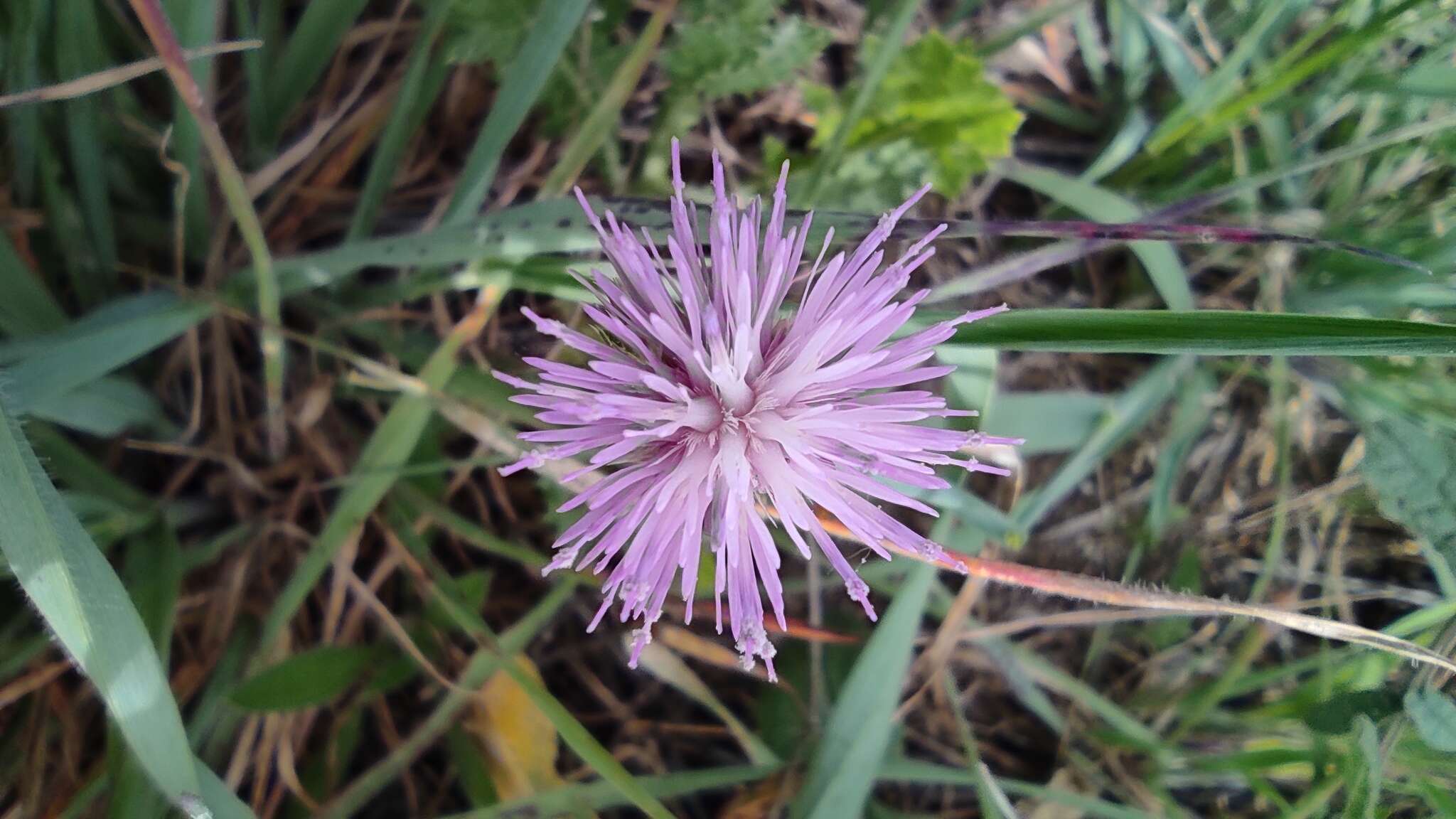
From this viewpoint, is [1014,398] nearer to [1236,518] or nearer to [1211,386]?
[1211,386]

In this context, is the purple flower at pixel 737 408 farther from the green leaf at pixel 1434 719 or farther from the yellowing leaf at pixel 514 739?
the green leaf at pixel 1434 719

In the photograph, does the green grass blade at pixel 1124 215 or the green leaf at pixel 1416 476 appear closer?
the green leaf at pixel 1416 476

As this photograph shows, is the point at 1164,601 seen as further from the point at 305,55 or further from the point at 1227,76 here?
the point at 305,55

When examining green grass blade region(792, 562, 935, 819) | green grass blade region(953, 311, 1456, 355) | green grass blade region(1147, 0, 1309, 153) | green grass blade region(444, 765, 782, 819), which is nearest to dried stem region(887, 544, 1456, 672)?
green grass blade region(792, 562, 935, 819)

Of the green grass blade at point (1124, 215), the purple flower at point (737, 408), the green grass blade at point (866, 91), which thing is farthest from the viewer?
the green grass blade at point (1124, 215)

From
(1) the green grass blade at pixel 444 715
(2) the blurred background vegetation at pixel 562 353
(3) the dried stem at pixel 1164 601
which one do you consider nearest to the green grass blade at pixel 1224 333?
(2) the blurred background vegetation at pixel 562 353

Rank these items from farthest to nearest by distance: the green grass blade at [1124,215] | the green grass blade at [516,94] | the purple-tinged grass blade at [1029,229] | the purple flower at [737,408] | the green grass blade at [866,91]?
the green grass blade at [1124,215]
the green grass blade at [866,91]
the green grass blade at [516,94]
the purple-tinged grass blade at [1029,229]
the purple flower at [737,408]

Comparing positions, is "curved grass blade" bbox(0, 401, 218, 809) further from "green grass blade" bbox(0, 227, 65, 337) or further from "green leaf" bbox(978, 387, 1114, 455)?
"green leaf" bbox(978, 387, 1114, 455)
